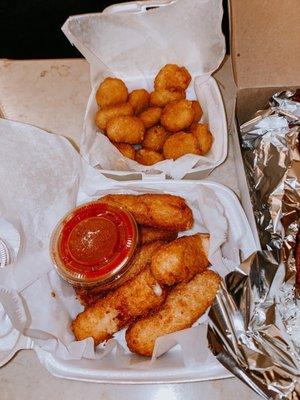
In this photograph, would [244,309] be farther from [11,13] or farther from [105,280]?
[11,13]

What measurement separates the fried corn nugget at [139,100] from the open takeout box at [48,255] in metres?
0.28

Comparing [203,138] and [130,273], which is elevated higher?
[203,138]

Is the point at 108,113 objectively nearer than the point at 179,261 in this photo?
No

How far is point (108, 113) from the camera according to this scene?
1340mm

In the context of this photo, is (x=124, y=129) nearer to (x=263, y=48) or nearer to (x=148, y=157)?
(x=148, y=157)

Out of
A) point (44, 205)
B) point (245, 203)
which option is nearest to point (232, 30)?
point (245, 203)

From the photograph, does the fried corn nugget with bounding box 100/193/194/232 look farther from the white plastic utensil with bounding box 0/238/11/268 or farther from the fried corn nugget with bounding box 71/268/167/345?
the white plastic utensil with bounding box 0/238/11/268

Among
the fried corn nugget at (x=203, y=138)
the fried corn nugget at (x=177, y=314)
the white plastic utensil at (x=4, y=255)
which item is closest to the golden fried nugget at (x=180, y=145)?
the fried corn nugget at (x=203, y=138)

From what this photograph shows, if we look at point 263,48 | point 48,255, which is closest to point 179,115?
point 263,48

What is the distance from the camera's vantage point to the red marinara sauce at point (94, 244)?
1062mm

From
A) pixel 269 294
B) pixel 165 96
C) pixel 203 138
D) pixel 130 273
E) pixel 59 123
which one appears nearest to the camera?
pixel 269 294

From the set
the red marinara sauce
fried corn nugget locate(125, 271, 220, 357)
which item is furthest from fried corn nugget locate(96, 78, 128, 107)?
fried corn nugget locate(125, 271, 220, 357)

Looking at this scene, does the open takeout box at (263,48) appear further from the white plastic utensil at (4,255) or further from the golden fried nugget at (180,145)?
the white plastic utensil at (4,255)

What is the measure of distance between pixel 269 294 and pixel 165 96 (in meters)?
0.66
